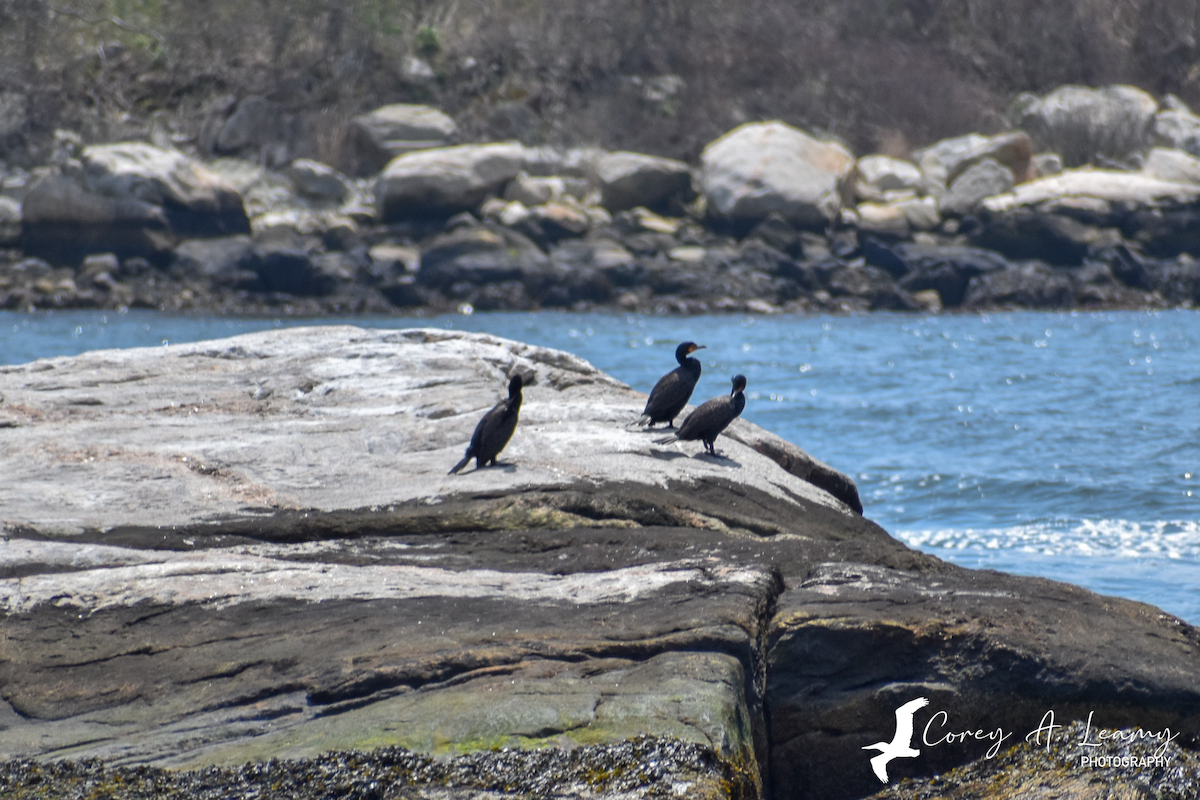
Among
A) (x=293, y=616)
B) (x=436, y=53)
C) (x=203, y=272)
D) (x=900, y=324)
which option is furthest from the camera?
(x=436, y=53)

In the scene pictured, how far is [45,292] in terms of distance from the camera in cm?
2589

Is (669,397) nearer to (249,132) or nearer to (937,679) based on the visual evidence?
(937,679)

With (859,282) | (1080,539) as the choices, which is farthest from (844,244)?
(1080,539)

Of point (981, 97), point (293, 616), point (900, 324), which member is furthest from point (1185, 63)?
point (293, 616)

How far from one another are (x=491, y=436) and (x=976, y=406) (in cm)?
1189

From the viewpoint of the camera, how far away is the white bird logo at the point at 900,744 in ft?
11.3

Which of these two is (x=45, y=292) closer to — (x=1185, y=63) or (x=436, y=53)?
(x=436, y=53)

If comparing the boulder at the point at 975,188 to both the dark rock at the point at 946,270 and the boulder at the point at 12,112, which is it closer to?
the dark rock at the point at 946,270

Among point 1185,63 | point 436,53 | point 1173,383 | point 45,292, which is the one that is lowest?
point 45,292

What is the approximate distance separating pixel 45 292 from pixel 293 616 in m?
25.2

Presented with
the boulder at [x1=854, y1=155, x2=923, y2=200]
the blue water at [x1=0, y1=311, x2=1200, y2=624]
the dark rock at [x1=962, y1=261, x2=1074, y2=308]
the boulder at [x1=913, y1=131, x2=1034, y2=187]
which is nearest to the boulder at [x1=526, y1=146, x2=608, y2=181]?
the boulder at [x1=854, y1=155, x2=923, y2=200]

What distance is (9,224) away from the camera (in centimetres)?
2816

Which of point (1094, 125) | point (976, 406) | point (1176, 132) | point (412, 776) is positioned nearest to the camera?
point (412, 776)

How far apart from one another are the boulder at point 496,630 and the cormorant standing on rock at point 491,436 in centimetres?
13
